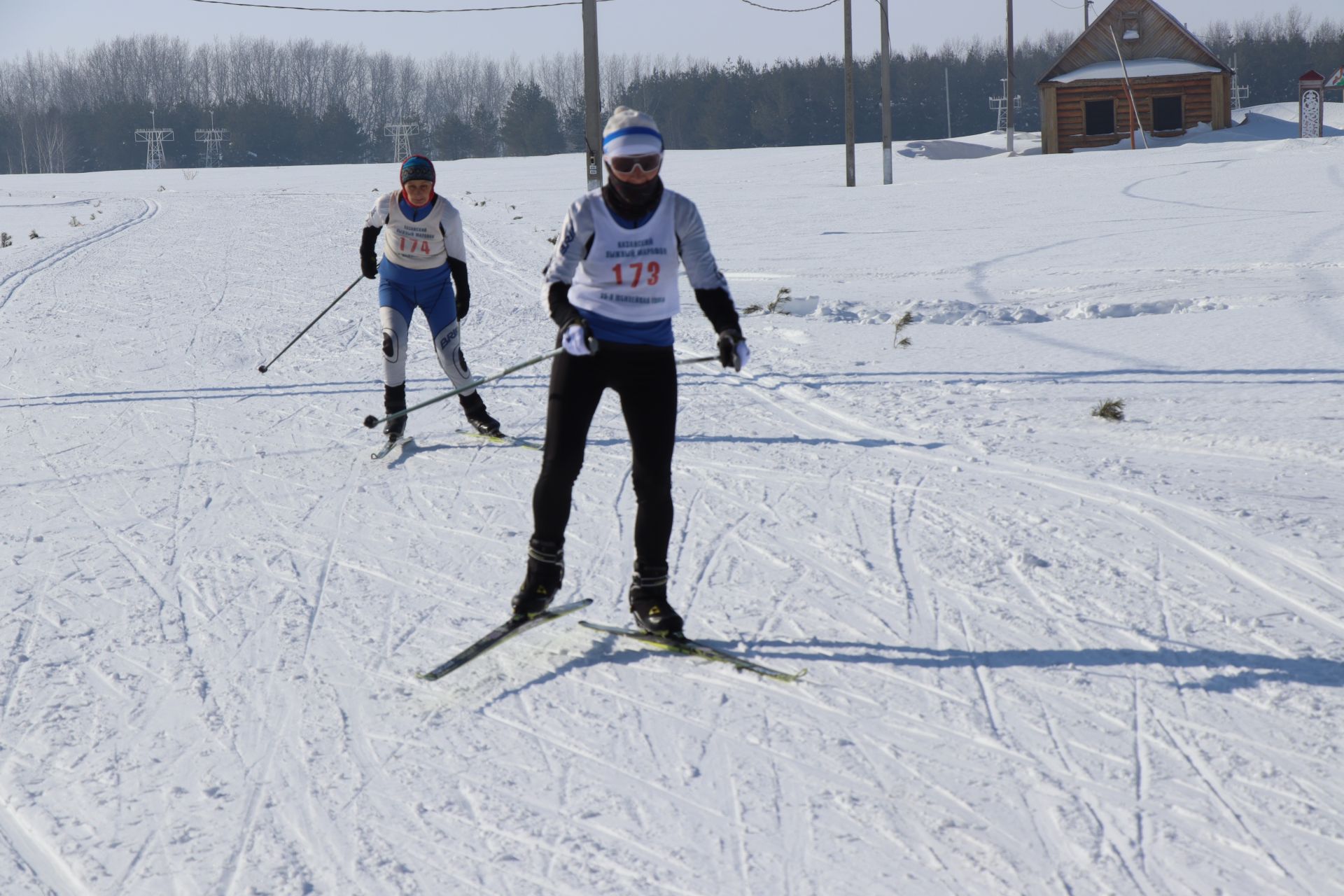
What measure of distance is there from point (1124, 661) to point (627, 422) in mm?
1726

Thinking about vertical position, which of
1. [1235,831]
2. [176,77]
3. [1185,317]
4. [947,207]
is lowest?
[1235,831]

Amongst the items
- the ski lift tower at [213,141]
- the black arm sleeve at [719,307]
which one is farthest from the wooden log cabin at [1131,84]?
the ski lift tower at [213,141]

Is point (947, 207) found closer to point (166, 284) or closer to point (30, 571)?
point (166, 284)

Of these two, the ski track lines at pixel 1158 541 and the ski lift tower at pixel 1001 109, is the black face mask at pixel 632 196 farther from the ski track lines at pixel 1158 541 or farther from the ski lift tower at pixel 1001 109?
the ski lift tower at pixel 1001 109

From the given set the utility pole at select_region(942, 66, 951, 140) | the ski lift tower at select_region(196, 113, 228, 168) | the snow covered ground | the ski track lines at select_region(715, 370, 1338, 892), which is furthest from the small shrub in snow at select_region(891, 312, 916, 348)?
the ski lift tower at select_region(196, 113, 228, 168)

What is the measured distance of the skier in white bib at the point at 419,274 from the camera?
22.2 feet

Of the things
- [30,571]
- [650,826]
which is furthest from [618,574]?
[30,571]

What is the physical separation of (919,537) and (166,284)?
475 inches

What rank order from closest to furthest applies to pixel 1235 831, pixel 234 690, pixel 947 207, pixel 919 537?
pixel 1235 831
pixel 234 690
pixel 919 537
pixel 947 207

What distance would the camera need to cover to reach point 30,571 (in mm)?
4953

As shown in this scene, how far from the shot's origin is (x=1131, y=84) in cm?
4041

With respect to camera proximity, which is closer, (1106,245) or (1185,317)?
(1185,317)

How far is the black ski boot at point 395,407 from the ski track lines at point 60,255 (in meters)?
8.03

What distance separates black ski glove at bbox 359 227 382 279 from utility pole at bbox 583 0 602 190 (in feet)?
26.2
